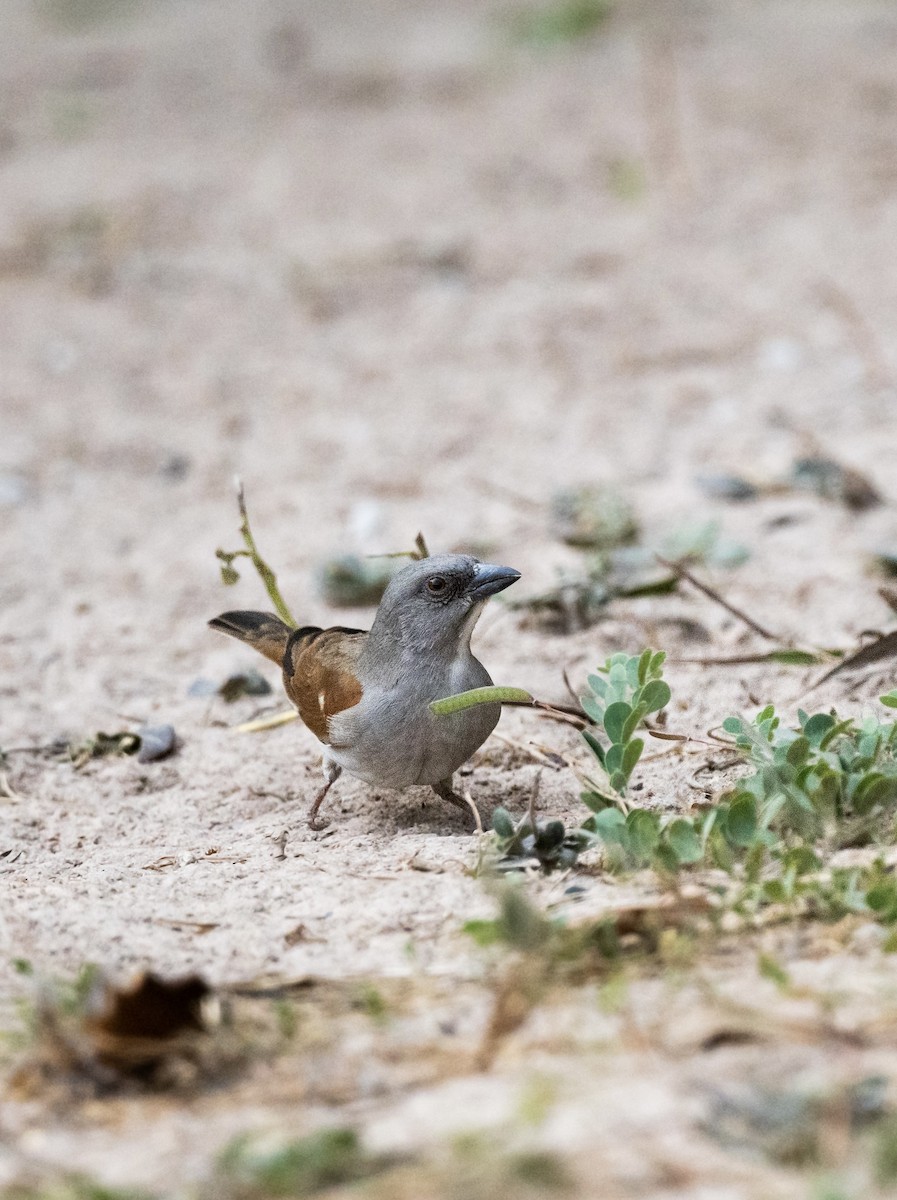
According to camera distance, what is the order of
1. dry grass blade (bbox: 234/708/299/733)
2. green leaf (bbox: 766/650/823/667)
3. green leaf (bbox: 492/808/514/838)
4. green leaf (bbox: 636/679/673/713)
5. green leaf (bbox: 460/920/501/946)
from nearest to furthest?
green leaf (bbox: 460/920/501/946) < green leaf (bbox: 492/808/514/838) < green leaf (bbox: 636/679/673/713) < green leaf (bbox: 766/650/823/667) < dry grass blade (bbox: 234/708/299/733)

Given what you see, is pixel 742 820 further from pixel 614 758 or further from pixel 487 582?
pixel 487 582

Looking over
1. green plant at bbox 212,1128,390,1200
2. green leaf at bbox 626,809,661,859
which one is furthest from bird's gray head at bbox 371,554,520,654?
green plant at bbox 212,1128,390,1200

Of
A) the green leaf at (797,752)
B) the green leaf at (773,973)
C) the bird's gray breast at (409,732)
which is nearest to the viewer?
the green leaf at (773,973)

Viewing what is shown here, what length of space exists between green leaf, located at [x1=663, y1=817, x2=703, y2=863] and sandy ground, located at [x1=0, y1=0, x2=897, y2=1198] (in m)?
0.15

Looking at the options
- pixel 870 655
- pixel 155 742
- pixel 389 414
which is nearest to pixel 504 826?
pixel 870 655

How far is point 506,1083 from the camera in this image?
2168mm

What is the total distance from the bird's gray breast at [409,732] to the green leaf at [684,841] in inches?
36.3

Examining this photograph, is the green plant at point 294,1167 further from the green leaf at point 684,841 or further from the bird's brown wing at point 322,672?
the bird's brown wing at point 322,672

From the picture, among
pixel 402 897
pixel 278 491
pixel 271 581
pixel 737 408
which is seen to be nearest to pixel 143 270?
pixel 278 491

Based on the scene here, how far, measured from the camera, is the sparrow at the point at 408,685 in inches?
145

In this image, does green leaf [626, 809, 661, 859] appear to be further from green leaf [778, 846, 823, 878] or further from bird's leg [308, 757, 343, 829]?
bird's leg [308, 757, 343, 829]

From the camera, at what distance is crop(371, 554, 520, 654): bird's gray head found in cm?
386

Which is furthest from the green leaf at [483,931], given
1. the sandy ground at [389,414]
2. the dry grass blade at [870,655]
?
the dry grass blade at [870,655]

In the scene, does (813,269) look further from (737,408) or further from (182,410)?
(182,410)
